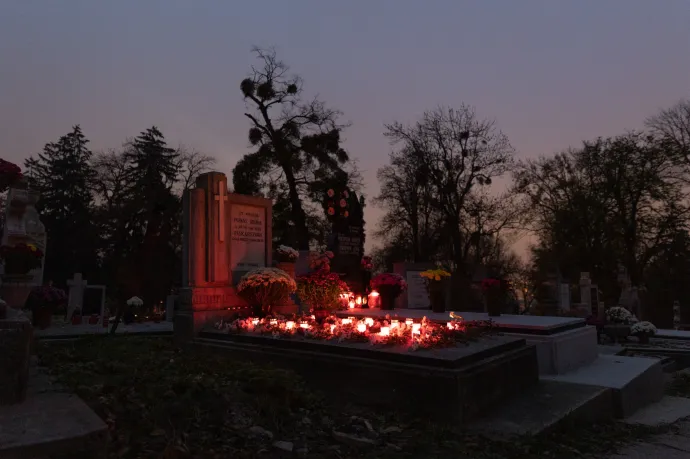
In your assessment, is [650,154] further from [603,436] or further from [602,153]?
[603,436]

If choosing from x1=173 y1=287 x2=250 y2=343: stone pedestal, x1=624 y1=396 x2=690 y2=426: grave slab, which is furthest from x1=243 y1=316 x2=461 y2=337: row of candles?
x1=624 y1=396 x2=690 y2=426: grave slab

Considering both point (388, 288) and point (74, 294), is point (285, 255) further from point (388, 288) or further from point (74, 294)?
point (74, 294)

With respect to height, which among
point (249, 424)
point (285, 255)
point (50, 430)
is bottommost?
point (249, 424)

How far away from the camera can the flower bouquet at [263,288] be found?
8477 millimetres

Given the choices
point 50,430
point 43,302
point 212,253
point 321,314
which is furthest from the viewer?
point 43,302

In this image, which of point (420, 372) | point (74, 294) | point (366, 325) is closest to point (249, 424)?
point (420, 372)

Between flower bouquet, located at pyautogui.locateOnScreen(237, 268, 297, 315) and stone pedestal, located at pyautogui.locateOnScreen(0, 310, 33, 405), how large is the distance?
544 cm

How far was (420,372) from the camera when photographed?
505 centimetres

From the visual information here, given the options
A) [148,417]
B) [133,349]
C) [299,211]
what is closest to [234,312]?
[133,349]

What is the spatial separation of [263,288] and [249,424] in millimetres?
4658

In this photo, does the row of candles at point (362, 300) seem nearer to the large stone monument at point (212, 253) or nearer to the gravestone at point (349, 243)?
the gravestone at point (349, 243)

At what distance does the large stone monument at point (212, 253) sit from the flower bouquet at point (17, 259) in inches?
101

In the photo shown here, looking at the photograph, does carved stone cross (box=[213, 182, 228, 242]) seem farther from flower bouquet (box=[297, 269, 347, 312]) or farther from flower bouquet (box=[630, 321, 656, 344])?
flower bouquet (box=[630, 321, 656, 344])

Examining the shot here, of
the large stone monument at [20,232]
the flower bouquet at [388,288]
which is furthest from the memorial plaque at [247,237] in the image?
the large stone monument at [20,232]
